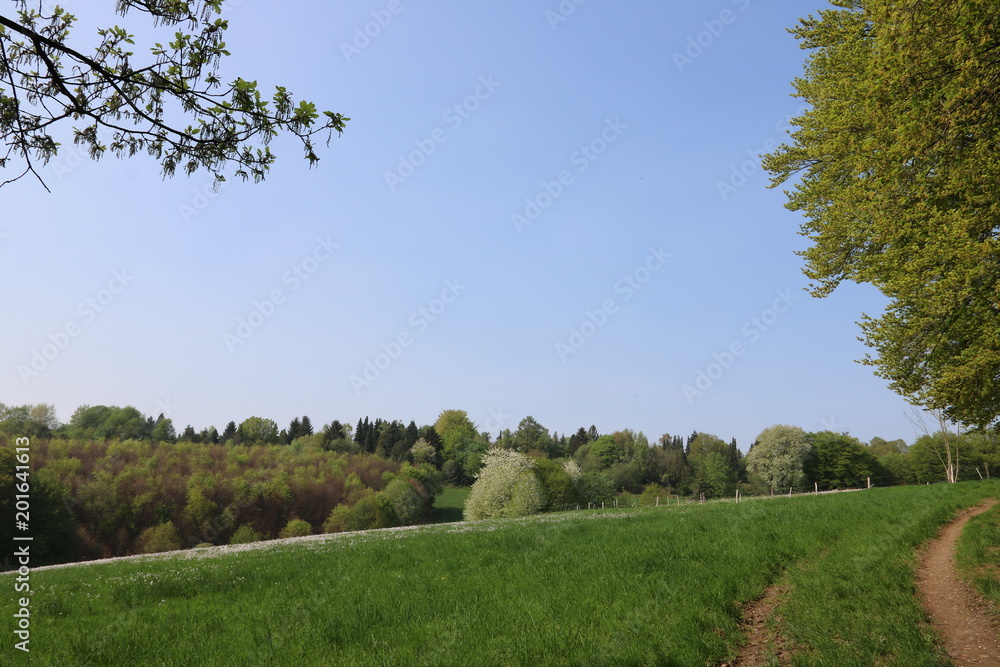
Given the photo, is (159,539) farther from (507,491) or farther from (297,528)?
(507,491)

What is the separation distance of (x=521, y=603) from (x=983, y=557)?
29.8 ft

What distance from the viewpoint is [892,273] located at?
1280 centimetres

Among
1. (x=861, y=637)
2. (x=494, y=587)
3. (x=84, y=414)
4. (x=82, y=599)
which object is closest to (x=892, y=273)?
(x=861, y=637)

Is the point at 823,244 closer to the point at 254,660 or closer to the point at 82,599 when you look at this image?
the point at 254,660

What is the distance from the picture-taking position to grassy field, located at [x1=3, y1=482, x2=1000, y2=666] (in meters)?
7.58

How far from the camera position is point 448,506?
10825 centimetres

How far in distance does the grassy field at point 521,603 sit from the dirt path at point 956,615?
30 centimetres

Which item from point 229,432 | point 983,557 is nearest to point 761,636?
point 983,557

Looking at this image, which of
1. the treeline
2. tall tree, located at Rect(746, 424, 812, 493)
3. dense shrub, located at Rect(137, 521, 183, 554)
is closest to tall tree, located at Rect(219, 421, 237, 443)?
the treeline

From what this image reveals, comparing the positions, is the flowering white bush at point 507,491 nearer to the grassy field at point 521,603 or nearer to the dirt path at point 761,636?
the grassy field at point 521,603

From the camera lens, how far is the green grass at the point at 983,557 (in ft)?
28.5

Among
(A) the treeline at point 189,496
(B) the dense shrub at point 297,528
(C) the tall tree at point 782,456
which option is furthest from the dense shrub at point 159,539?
(C) the tall tree at point 782,456

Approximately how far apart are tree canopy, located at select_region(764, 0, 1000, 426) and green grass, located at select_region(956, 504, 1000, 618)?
9.47 feet

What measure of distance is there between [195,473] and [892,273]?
9082 cm
